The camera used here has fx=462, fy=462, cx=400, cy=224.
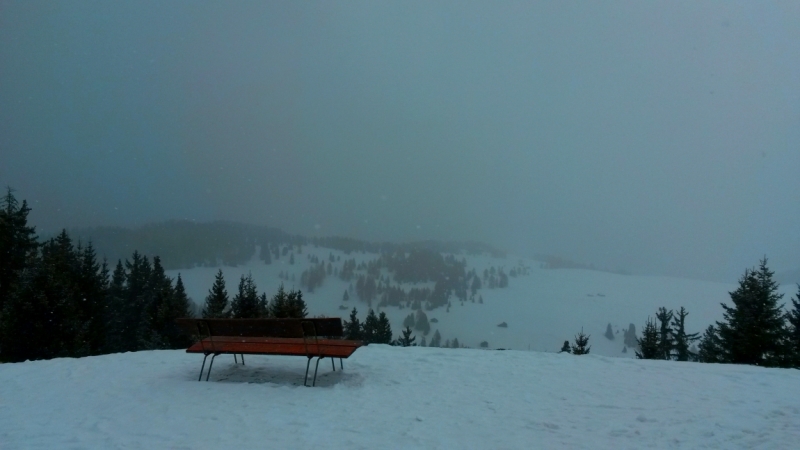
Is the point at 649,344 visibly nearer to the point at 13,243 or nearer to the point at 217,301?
the point at 217,301

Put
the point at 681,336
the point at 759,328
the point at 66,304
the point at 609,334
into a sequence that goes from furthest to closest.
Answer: the point at 609,334 → the point at 681,336 → the point at 66,304 → the point at 759,328

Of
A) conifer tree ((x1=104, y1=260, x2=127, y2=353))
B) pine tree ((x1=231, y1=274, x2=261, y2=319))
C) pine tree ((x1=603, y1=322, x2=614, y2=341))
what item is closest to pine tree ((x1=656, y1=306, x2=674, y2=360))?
pine tree ((x1=231, y1=274, x2=261, y2=319))

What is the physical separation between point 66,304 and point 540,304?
482 feet

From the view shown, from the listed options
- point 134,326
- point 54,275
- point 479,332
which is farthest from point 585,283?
point 54,275

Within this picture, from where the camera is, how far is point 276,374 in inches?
340

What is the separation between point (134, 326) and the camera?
3825 cm

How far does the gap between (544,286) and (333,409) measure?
176 m

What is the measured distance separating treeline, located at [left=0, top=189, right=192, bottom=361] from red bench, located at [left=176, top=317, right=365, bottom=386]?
55.9 feet

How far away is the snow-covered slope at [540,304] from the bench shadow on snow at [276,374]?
107 m

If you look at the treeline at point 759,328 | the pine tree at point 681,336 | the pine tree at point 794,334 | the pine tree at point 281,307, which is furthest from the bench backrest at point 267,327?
the pine tree at point 681,336

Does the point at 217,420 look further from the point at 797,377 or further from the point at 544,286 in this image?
the point at 544,286

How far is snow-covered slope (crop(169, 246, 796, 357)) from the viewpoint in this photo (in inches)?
5000

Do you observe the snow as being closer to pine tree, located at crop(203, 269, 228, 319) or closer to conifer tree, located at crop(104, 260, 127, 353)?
pine tree, located at crop(203, 269, 228, 319)

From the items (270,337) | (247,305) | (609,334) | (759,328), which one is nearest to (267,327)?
(270,337)
